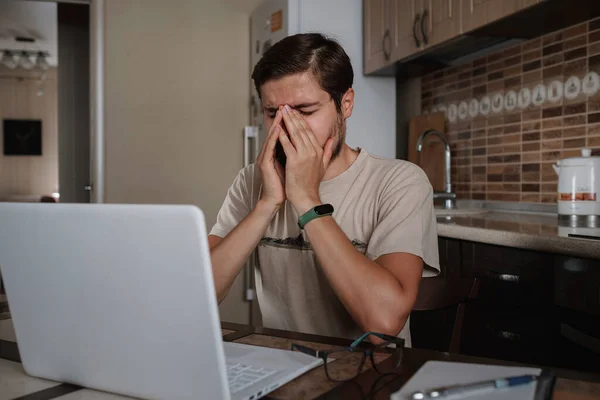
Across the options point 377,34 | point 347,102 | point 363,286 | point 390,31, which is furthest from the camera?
point 377,34

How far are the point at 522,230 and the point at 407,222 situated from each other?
693 millimetres

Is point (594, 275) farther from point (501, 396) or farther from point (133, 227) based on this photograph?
point (133, 227)

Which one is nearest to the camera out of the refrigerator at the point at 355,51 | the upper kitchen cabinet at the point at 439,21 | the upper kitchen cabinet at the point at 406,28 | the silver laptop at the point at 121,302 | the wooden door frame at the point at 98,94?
the silver laptop at the point at 121,302

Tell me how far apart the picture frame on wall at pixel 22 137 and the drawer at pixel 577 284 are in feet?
27.5

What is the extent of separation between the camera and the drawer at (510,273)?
5.70 feet

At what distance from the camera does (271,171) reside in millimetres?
1348

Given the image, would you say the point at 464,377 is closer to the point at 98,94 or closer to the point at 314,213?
the point at 314,213

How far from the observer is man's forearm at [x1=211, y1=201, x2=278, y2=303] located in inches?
51.1

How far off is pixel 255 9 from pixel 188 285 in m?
3.61

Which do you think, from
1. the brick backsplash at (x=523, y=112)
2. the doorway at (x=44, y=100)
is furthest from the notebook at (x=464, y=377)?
the doorway at (x=44, y=100)

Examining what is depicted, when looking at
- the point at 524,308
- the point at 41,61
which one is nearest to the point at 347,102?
the point at 524,308

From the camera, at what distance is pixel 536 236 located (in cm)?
171

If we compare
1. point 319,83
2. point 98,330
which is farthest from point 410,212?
point 98,330

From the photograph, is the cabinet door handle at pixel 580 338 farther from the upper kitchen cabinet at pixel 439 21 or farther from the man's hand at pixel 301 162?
the upper kitchen cabinet at pixel 439 21
